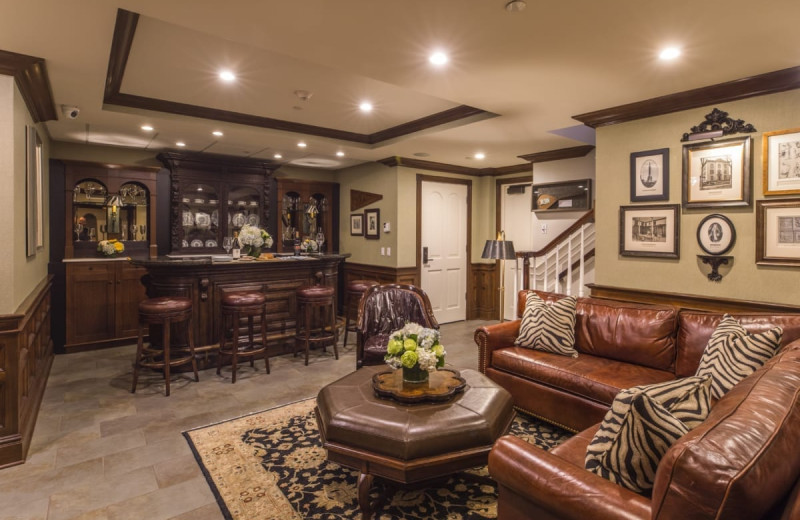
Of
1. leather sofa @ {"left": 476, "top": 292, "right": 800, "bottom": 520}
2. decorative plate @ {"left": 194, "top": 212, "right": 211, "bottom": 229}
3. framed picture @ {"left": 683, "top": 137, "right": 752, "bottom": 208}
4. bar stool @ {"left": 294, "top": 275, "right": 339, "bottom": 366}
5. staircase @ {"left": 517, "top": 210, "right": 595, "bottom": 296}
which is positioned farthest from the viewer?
decorative plate @ {"left": 194, "top": 212, "right": 211, "bottom": 229}

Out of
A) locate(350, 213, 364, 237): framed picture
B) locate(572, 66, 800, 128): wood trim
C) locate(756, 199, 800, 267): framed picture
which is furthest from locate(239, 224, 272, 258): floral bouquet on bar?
locate(756, 199, 800, 267): framed picture

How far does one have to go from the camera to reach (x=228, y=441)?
2.97 metres

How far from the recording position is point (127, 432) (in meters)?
3.12

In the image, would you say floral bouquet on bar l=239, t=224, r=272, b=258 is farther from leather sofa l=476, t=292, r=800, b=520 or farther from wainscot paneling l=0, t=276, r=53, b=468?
leather sofa l=476, t=292, r=800, b=520

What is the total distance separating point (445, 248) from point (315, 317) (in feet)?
8.23

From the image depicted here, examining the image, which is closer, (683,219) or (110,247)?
(683,219)

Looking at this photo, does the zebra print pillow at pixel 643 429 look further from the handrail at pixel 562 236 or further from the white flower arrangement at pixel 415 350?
the handrail at pixel 562 236

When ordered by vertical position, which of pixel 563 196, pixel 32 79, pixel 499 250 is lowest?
pixel 499 250

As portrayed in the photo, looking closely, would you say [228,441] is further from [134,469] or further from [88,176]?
[88,176]

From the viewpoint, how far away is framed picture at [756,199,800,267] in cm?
299

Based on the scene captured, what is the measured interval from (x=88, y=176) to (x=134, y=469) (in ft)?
14.4

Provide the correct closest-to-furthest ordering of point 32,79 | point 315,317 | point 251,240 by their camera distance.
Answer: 1. point 32,79
2. point 251,240
3. point 315,317

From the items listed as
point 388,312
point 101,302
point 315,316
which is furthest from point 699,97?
point 101,302

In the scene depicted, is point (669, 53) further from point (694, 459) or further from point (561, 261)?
point (561, 261)
